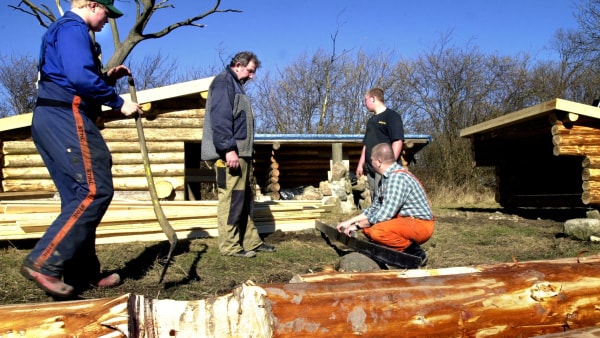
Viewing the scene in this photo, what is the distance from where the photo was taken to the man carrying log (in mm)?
4133

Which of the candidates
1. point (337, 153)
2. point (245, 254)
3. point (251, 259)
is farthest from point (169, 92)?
point (337, 153)

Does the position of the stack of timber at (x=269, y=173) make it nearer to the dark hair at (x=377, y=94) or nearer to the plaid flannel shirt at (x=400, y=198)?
the dark hair at (x=377, y=94)

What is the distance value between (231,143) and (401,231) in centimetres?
211

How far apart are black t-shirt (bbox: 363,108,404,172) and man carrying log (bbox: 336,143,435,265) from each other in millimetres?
2063

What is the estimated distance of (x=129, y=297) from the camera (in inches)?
77.7

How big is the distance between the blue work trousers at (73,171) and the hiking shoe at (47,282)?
68mm

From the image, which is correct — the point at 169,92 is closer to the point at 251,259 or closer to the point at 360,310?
the point at 251,259

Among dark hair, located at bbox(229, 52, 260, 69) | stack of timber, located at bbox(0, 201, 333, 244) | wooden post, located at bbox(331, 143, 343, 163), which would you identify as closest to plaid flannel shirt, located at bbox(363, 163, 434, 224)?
dark hair, located at bbox(229, 52, 260, 69)

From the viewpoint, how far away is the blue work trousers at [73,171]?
306 centimetres

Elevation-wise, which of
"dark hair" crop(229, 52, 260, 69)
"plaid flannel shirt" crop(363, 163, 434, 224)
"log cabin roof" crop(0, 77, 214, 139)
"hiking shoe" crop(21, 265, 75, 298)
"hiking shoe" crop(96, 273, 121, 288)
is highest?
"log cabin roof" crop(0, 77, 214, 139)

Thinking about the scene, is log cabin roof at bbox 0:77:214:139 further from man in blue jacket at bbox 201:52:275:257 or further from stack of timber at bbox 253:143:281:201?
stack of timber at bbox 253:143:281:201

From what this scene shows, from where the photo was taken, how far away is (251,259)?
5.27 meters

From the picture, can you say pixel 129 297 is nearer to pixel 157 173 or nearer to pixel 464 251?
pixel 464 251

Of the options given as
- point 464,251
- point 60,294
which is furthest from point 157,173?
point 60,294
